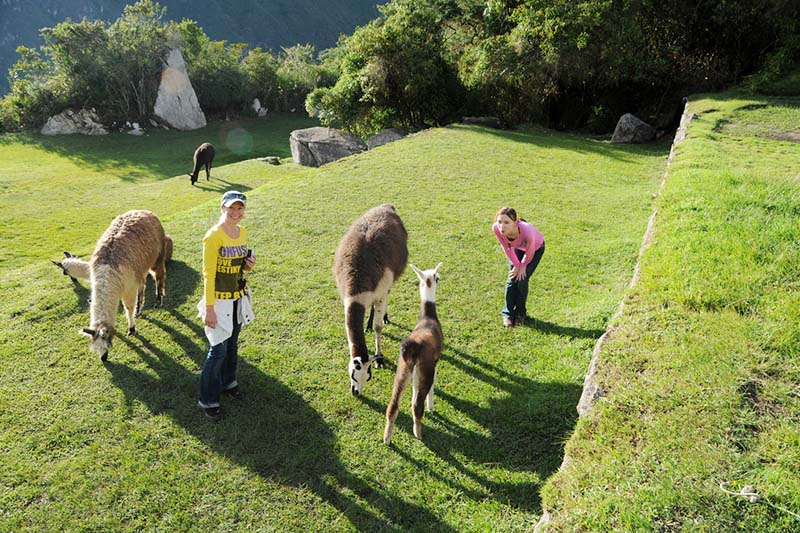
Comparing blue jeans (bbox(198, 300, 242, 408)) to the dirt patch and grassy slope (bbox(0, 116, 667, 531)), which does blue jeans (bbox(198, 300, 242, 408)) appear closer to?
grassy slope (bbox(0, 116, 667, 531))

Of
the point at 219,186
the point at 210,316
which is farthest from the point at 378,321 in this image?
the point at 219,186

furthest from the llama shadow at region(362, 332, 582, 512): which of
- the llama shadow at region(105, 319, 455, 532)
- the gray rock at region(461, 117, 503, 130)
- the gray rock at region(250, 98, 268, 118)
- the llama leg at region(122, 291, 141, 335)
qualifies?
the gray rock at region(250, 98, 268, 118)

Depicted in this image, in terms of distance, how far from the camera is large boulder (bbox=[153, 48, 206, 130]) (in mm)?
30933

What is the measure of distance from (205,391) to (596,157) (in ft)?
49.6

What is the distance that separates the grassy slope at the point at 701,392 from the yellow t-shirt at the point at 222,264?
3.35 metres

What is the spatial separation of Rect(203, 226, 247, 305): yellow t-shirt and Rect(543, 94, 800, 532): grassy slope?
335cm

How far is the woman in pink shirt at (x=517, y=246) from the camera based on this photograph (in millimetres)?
5473

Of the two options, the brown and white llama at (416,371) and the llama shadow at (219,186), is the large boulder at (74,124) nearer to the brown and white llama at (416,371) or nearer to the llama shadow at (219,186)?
the llama shadow at (219,186)

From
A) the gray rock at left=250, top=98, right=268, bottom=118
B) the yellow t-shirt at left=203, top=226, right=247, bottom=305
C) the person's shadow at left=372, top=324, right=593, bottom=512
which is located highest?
the gray rock at left=250, top=98, right=268, bottom=118

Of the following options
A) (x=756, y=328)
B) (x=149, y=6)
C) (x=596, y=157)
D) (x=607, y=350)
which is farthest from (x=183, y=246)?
(x=149, y=6)

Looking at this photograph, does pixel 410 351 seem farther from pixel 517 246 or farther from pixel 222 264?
pixel 517 246

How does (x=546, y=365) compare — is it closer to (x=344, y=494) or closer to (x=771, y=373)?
(x=771, y=373)

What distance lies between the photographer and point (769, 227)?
527cm

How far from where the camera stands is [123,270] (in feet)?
19.2
